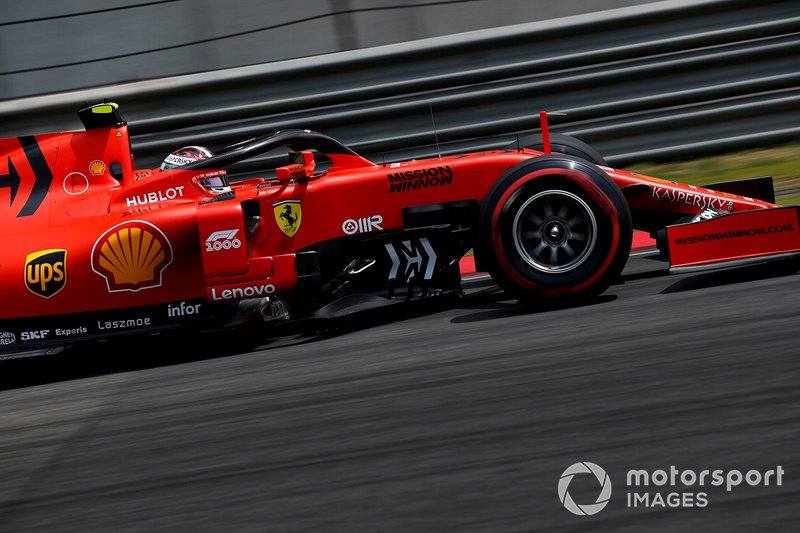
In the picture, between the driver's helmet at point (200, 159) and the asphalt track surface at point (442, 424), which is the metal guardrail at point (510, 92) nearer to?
the driver's helmet at point (200, 159)

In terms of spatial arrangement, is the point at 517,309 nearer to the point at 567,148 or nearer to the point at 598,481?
the point at 567,148

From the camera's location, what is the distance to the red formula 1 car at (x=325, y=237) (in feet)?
16.4

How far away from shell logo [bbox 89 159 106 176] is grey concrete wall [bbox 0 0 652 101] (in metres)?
3.00

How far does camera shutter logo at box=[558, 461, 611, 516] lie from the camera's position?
2697mm

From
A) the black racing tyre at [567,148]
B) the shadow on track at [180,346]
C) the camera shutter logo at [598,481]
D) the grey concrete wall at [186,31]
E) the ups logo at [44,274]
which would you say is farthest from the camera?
the grey concrete wall at [186,31]

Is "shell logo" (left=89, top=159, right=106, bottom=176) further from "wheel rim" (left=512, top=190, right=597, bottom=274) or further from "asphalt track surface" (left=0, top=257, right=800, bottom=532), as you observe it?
"wheel rim" (left=512, top=190, right=597, bottom=274)

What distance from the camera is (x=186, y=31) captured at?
836cm

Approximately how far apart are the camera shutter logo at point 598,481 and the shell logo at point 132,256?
3.01m

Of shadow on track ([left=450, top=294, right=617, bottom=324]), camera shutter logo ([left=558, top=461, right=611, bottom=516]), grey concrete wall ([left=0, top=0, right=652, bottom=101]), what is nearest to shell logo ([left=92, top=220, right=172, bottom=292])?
shadow on track ([left=450, top=294, right=617, bottom=324])

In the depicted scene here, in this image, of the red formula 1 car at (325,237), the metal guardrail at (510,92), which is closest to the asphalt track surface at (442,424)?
the red formula 1 car at (325,237)

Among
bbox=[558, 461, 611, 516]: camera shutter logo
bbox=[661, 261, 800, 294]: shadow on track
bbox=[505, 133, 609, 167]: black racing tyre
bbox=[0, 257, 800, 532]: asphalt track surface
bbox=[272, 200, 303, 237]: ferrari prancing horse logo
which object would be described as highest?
bbox=[505, 133, 609, 167]: black racing tyre

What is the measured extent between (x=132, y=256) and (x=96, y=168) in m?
0.79

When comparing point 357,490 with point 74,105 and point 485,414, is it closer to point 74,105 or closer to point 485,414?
point 485,414

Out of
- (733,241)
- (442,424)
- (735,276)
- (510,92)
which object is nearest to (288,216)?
(442,424)
